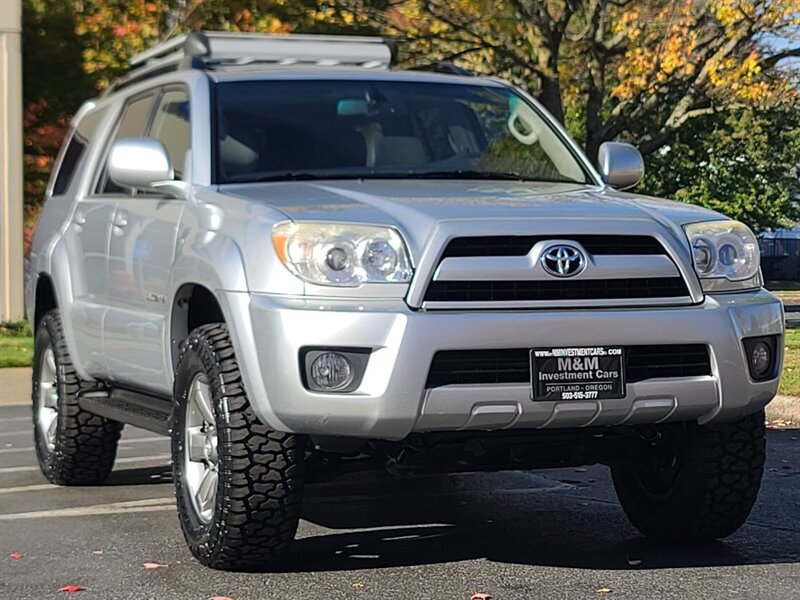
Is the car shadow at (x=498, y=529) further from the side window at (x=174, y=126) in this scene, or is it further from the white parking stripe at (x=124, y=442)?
the white parking stripe at (x=124, y=442)

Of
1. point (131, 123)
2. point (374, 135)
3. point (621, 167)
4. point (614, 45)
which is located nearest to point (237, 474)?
point (374, 135)

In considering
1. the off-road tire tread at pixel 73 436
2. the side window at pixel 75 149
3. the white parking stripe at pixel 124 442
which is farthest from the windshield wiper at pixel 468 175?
the white parking stripe at pixel 124 442

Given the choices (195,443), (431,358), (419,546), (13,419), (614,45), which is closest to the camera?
(431,358)

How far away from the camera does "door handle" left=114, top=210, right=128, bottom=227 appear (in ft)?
23.4

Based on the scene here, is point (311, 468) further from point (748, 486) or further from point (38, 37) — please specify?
point (38, 37)

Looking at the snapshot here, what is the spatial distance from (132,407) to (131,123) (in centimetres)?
159

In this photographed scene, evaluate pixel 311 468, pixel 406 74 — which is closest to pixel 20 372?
pixel 406 74

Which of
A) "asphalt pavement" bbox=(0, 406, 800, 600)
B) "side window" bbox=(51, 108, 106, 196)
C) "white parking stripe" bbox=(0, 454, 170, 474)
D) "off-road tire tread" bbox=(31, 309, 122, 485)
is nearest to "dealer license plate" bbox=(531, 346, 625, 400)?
"asphalt pavement" bbox=(0, 406, 800, 600)

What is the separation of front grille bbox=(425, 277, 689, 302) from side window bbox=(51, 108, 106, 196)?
3638 millimetres

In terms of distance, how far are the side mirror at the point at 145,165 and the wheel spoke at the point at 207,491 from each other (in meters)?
1.22

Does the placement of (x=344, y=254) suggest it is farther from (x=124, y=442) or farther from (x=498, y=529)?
(x=124, y=442)

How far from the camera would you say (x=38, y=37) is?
2203 centimetres

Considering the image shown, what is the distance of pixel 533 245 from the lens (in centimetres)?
550

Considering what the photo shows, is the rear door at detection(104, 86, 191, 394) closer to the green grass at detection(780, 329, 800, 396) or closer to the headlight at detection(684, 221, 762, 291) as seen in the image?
the headlight at detection(684, 221, 762, 291)
